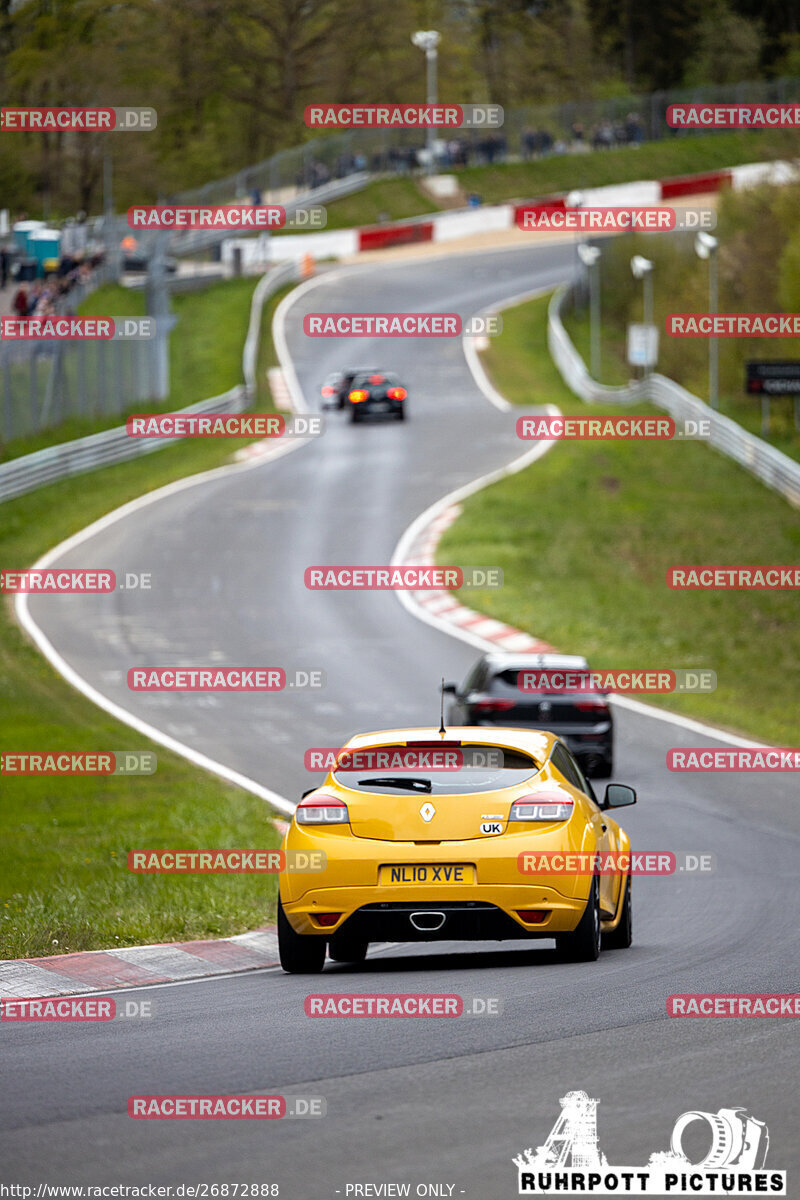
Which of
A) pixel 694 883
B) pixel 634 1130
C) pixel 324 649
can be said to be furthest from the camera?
pixel 324 649

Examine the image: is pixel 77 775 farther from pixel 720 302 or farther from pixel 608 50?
pixel 608 50

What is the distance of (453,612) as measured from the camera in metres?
32.2

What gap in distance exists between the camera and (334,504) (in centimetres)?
4141

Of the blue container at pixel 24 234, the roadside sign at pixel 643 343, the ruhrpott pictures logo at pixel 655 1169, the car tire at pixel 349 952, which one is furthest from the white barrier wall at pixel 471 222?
the ruhrpott pictures logo at pixel 655 1169

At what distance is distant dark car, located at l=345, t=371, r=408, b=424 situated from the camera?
169 ft

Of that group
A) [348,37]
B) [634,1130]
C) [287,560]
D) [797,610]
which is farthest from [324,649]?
[348,37]

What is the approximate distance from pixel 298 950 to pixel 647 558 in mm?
29212

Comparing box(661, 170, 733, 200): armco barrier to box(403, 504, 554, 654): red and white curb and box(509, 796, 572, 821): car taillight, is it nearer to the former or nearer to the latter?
box(403, 504, 554, 654): red and white curb

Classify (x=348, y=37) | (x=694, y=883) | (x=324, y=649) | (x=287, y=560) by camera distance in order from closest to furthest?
(x=694, y=883)
(x=324, y=649)
(x=287, y=560)
(x=348, y=37)

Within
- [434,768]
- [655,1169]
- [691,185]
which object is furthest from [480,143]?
[655,1169]

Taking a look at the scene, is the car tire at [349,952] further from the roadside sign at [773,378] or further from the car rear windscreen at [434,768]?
the roadside sign at [773,378]

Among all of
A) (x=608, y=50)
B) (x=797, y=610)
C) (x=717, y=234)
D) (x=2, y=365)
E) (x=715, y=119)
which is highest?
(x=608, y=50)

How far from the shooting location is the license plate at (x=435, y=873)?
955 centimetres

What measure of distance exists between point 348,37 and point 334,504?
6438 cm
